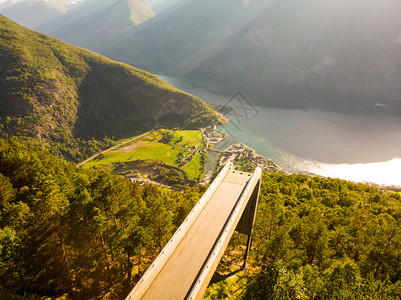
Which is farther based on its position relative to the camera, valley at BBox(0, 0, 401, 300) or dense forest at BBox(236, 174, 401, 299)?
valley at BBox(0, 0, 401, 300)

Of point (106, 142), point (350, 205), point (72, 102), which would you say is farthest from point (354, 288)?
point (72, 102)

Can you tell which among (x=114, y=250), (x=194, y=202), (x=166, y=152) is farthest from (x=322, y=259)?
(x=166, y=152)

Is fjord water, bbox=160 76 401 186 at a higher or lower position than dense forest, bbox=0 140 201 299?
higher

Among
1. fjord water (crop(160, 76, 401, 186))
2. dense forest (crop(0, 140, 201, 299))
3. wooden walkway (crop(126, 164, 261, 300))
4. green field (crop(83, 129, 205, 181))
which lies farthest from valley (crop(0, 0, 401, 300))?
green field (crop(83, 129, 205, 181))

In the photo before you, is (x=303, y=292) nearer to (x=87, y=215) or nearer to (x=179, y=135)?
(x=87, y=215)

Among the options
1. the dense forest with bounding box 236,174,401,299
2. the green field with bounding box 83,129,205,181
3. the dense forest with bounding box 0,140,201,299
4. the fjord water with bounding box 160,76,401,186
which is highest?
the fjord water with bounding box 160,76,401,186

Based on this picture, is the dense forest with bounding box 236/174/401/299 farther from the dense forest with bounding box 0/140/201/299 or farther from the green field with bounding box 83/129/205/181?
the green field with bounding box 83/129/205/181

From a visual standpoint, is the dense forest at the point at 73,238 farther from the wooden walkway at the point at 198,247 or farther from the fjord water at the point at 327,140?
the fjord water at the point at 327,140
